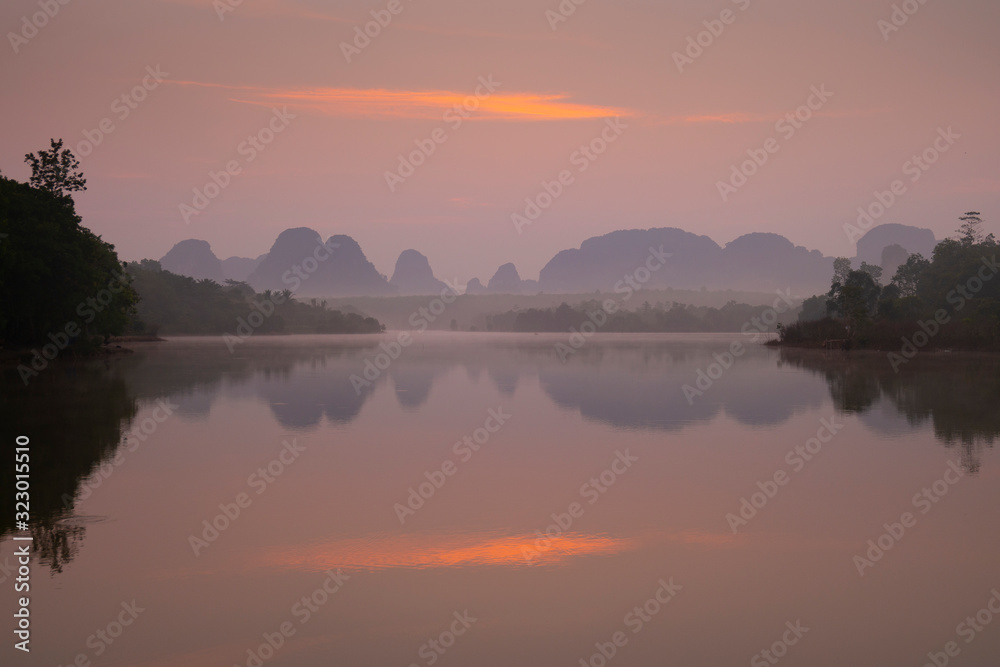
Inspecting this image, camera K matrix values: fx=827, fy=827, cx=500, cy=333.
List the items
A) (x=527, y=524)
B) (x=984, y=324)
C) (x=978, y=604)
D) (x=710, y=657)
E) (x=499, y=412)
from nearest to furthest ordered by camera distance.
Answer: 1. (x=710, y=657)
2. (x=978, y=604)
3. (x=527, y=524)
4. (x=499, y=412)
5. (x=984, y=324)

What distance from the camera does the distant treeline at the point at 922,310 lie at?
6969 centimetres

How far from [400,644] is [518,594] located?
5.24 feet

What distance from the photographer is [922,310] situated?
86.7 meters

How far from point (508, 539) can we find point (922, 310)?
88091mm

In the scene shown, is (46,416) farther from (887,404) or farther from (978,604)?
(887,404)

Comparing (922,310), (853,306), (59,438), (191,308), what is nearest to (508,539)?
(59,438)

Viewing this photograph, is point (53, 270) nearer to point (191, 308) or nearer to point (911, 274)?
point (911, 274)

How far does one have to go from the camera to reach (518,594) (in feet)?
28.1

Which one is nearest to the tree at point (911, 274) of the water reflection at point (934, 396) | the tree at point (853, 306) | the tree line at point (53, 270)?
the tree at point (853, 306)

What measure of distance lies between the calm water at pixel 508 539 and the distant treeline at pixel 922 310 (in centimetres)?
4071

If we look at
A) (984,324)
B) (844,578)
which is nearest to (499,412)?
(844,578)

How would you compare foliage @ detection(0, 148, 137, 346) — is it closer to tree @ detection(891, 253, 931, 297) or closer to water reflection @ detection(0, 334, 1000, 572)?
water reflection @ detection(0, 334, 1000, 572)

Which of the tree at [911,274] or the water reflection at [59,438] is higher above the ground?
the tree at [911,274]

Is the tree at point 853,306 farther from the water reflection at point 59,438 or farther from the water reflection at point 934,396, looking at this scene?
the water reflection at point 59,438
